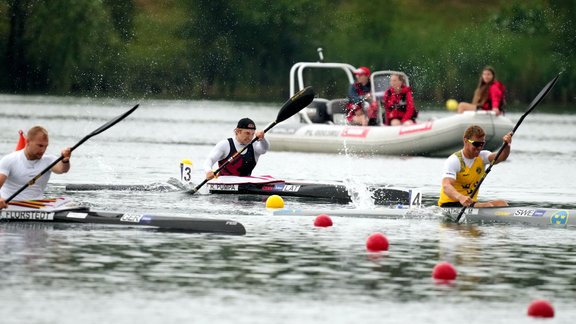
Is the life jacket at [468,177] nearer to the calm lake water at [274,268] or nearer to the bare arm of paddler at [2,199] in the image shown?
the calm lake water at [274,268]

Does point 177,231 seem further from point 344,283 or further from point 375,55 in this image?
point 375,55

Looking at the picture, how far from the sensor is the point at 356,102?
32875mm

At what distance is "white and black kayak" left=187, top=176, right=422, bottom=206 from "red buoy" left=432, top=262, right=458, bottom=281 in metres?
7.86

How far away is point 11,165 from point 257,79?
167 ft

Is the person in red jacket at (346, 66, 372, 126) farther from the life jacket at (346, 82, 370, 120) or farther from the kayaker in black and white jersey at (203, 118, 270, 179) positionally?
the kayaker in black and white jersey at (203, 118, 270, 179)

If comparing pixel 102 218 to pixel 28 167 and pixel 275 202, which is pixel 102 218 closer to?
pixel 28 167

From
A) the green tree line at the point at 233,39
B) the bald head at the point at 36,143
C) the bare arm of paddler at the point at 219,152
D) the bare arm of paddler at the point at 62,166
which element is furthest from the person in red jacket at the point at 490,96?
the green tree line at the point at 233,39

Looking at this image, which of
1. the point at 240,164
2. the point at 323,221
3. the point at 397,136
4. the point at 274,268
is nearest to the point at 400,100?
the point at 397,136

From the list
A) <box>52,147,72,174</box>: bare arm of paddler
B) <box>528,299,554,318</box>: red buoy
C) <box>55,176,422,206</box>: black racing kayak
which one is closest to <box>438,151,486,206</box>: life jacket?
<box>55,176,422,206</box>: black racing kayak

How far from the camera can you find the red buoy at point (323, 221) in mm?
18219

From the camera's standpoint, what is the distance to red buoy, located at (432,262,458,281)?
13.7m

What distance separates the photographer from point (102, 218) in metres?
16.9

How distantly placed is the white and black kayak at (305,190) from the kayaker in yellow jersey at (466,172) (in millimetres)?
2766

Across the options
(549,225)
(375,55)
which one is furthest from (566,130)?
(549,225)
